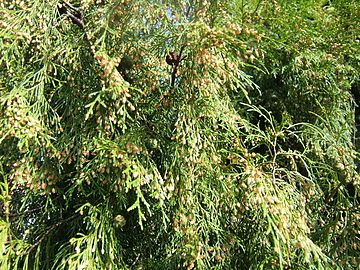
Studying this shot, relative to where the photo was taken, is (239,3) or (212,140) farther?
(239,3)

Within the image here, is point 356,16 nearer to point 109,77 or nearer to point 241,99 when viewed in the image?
point 241,99

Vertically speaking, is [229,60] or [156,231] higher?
[229,60]

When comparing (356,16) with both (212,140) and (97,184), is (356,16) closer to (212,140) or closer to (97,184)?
(212,140)

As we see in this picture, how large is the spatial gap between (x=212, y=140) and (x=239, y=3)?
1422 mm

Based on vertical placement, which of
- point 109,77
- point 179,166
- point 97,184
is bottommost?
point 97,184

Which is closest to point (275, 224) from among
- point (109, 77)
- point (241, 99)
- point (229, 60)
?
point (229, 60)

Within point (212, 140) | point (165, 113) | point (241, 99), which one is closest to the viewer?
point (212, 140)

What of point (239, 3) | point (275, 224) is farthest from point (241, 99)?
point (275, 224)

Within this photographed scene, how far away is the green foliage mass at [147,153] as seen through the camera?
1.90 m

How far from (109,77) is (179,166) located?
643mm

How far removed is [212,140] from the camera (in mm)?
2199

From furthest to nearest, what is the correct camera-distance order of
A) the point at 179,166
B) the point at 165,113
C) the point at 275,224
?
the point at 165,113
the point at 179,166
the point at 275,224

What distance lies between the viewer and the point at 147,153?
2080 millimetres

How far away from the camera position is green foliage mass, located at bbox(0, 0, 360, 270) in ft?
6.24
